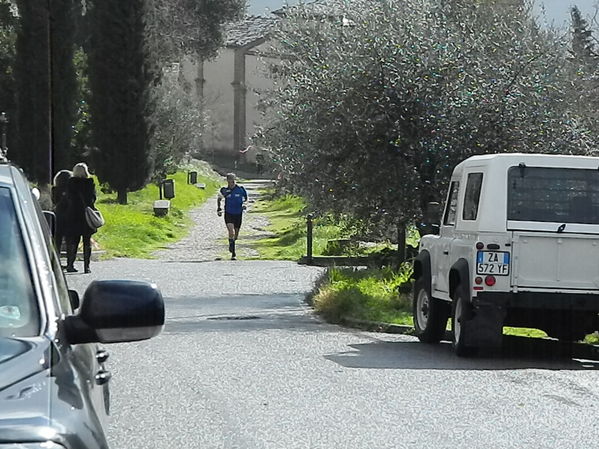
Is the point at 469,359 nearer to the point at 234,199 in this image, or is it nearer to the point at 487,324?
the point at 487,324

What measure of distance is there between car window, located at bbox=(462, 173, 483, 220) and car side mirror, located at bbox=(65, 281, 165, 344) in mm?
9364

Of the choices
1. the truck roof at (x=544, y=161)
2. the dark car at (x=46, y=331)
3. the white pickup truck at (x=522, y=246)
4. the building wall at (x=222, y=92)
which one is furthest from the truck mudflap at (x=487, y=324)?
the building wall at (x=222, y=92)

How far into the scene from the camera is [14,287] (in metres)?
4.00

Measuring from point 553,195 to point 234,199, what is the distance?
15822 mm

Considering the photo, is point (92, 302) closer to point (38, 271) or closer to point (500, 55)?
point (38, 271)

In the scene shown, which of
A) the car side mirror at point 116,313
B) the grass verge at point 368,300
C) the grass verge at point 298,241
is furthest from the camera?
the grass verge at point 298,241

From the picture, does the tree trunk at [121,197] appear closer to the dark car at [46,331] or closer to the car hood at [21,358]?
the dark car at [46,331]

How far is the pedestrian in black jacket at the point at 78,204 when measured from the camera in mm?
21875

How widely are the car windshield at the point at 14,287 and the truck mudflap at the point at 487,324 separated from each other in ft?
29.2

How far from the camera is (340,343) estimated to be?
563 inches

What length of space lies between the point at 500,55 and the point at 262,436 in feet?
37.3

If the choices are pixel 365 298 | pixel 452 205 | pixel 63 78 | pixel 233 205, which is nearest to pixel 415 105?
pixel 365 298

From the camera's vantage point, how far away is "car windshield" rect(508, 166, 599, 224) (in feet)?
42.2

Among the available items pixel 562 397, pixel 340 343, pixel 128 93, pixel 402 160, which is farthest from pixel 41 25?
pixel 562 397
